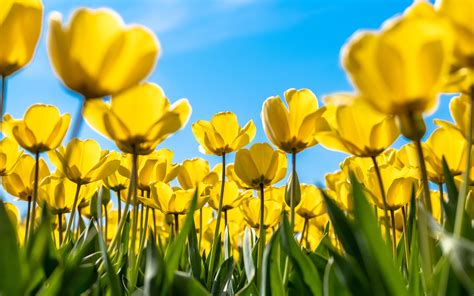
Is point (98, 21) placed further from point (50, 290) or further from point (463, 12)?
point (463, 12)

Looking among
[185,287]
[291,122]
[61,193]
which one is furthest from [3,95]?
[61,193]

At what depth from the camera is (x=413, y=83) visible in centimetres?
87

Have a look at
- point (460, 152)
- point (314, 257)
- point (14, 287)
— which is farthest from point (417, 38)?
point (460, 152)

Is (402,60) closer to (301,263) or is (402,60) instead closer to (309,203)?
(301,263)

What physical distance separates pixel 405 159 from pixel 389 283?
135cm

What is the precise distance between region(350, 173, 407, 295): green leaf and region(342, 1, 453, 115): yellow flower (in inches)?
6.5

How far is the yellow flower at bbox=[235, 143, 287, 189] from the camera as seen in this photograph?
2139 millimetres

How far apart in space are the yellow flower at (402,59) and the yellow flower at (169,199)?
1.25 m

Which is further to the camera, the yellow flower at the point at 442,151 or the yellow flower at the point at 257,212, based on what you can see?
the yellow flower at the point at 257,212

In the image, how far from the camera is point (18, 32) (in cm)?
110

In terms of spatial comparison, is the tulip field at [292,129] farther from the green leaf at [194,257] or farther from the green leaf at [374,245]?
the green leaf at [194,257]

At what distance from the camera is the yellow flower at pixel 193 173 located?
103 inches

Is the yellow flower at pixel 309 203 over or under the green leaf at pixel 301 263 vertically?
over

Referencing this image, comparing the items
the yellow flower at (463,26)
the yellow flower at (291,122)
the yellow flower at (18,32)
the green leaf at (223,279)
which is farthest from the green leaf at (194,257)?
the yellow flower at (463,26)
